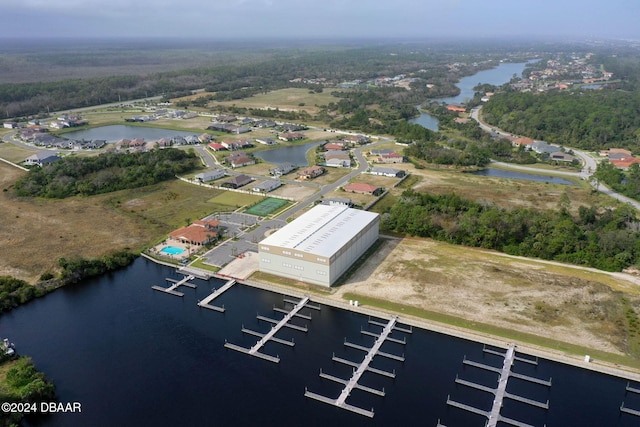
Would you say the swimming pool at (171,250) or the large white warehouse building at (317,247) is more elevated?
the large white warehouse building at (317,247)

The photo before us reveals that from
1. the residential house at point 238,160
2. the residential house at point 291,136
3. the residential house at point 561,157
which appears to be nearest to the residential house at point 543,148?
the residential house at point 561,157

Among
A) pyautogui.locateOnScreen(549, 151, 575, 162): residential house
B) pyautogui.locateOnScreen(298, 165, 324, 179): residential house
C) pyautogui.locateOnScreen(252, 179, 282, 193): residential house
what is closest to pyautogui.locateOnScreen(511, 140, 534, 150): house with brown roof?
pyautogui.locateOnScreen(549, 151, 575, 162): residential house

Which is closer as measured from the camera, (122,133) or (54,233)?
(54,233)

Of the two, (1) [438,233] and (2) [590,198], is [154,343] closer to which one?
(1) [438,233]

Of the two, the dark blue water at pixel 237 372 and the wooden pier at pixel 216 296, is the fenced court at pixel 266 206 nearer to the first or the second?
the wooden pier at pixel 216 296

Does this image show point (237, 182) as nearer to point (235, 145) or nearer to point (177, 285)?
point (235, 145)

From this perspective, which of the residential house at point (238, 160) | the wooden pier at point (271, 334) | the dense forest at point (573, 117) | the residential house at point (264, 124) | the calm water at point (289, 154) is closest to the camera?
the wooden pier at point (271, 334)

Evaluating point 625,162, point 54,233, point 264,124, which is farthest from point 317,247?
point 264,124
